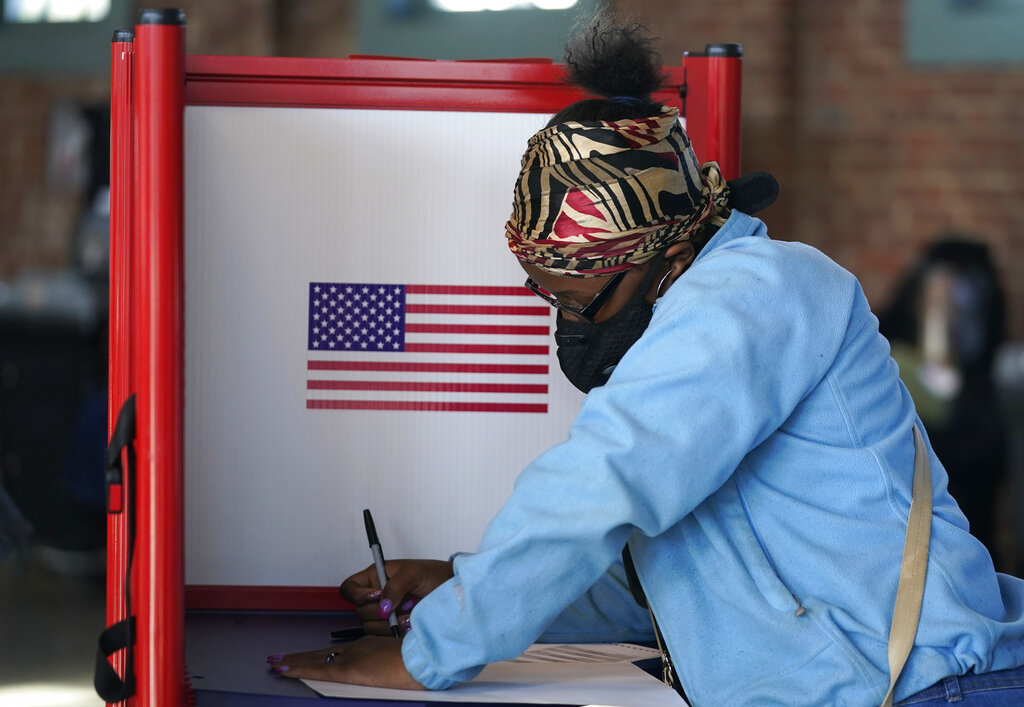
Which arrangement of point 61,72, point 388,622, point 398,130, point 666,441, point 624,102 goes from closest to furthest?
1. point 666,441
2. point 624,102
3. point 388,622
4. point 398,130
5. point 61,72

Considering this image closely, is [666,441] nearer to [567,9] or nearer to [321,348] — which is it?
[321,348]

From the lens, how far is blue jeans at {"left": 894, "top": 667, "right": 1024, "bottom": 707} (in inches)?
35.0

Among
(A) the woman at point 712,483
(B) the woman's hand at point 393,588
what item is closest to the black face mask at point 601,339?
(A) the woman at point 712,483

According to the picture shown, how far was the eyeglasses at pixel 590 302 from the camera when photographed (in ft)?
3.33

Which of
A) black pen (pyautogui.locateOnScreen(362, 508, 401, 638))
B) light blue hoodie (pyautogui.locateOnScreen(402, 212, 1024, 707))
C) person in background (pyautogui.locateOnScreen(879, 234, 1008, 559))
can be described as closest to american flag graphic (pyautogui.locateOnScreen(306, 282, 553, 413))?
black pen (pyautogui.locateOnScreen(362, 508, 401, 638))

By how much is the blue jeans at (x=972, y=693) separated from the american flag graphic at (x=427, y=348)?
578 mm

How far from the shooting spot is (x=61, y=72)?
438 cm

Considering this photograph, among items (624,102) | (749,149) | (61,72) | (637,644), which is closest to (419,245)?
(624,102)

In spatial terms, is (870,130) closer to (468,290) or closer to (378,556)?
(468,290)

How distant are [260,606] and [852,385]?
76 centimetres

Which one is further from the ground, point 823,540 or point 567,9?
point 567,9

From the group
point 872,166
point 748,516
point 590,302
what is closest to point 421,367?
point 590,302

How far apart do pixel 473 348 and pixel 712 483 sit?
508 millimetres

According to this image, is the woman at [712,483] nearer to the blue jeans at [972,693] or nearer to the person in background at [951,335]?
the blue jeans at [972,693]
